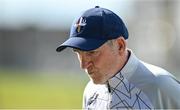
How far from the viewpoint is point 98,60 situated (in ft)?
15.3

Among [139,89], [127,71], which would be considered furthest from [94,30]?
[139,89]

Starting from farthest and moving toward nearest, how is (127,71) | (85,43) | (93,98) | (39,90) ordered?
(39,90)
(93,98)
(127,71)
(85,43)

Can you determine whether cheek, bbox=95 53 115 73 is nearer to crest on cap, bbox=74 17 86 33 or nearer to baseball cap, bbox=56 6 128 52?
baseball cap, bbox=56 6 128 52

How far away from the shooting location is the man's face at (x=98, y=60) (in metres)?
4.66

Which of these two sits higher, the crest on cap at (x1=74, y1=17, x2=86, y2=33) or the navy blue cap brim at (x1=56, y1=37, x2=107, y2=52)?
the crest on cap at (x1=74, y1=17, x2=86, y2=33)

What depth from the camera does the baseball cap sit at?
4.63 m

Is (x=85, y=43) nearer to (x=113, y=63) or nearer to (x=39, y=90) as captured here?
(x=113, y=63)

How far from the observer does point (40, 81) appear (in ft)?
90.4

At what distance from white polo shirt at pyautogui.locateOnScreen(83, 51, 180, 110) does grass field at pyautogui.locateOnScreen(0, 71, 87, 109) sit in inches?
495

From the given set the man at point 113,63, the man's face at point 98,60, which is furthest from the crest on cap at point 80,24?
the man's face at point 98,60

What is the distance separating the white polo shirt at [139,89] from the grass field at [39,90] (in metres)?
12.6

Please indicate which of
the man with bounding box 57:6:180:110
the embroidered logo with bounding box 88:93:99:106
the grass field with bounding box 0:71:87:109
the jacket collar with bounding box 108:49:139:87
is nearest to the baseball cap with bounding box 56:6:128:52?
the man with bounding box 57:6:180:110

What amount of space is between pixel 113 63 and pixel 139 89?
0.22 m

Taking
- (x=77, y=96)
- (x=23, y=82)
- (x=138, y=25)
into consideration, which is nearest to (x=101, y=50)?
(x=77, y=96)
